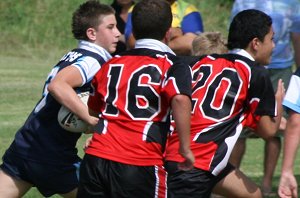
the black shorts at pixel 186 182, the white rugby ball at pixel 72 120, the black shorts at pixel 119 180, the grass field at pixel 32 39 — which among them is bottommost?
the grass field at pixel 32 39

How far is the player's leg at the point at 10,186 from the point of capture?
21.7ft

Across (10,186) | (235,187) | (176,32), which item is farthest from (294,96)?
(176,32)

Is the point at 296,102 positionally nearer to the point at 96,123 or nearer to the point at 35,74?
the point at 96,123

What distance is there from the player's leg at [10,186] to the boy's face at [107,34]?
1.04m

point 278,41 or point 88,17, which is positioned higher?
point 88,17

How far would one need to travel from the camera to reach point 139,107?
5.69 metres

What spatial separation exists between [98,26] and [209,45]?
0.91 metres

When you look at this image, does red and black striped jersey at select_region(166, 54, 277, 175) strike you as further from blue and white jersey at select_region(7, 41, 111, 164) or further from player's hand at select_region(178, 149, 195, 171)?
blue and white jersey at select_region(7, 41, 111, 164)

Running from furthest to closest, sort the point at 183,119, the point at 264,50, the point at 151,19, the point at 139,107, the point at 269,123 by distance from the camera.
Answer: the point at 264,50 < the point at 269,123 < the point at 151,19 < the point at 139,107 < the point at 183,119

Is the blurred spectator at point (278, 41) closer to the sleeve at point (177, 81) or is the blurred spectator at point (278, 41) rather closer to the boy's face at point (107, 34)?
the boy's face at point (107, 34)

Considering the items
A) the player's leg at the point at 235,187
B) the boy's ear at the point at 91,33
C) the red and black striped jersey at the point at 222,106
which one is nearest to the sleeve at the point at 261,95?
the red and black striped jersey at the point at 222,106

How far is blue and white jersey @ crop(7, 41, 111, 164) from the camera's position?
648 cm

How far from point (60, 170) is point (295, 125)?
162 centimetres

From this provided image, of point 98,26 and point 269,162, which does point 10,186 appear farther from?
point 269,162
